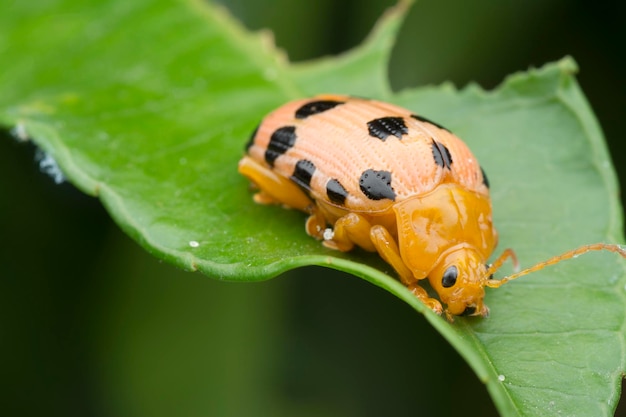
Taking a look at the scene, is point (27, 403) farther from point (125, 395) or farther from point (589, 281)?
point (589, 281)

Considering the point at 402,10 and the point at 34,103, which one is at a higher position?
the point at 402,10

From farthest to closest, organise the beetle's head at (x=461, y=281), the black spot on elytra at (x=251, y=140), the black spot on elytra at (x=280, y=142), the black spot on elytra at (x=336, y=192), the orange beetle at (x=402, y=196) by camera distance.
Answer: the black spot on elytra at (x=251, y=140), the black spot on elytra at (x=280, y=142), the black spot on elytra at (x=336, y=192), the orange beetle at (x=402, y=196), the beetle's head at (x=461, y=281)

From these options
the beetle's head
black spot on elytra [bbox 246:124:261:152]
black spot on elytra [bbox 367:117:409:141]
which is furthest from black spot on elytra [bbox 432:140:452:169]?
black spot on elytra [bbox 246:124:261:152]

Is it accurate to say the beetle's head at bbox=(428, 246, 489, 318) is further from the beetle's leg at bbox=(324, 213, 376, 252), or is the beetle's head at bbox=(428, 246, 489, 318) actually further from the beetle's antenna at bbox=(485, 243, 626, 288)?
the beetle's leg at bbox=(324, 213, 376, 252)

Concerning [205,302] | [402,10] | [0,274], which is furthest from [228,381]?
[402,10]

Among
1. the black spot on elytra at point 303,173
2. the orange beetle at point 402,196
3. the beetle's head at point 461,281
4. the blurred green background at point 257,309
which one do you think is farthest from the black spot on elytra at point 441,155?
the blurred green background at point 257,309

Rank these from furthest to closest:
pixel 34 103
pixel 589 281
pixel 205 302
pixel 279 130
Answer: pixel 205 302
pixel 34 103
pixel 279 130
pixel 589 281

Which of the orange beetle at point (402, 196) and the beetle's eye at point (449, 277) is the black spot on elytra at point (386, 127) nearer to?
the orange beetle at point (402, 196)
